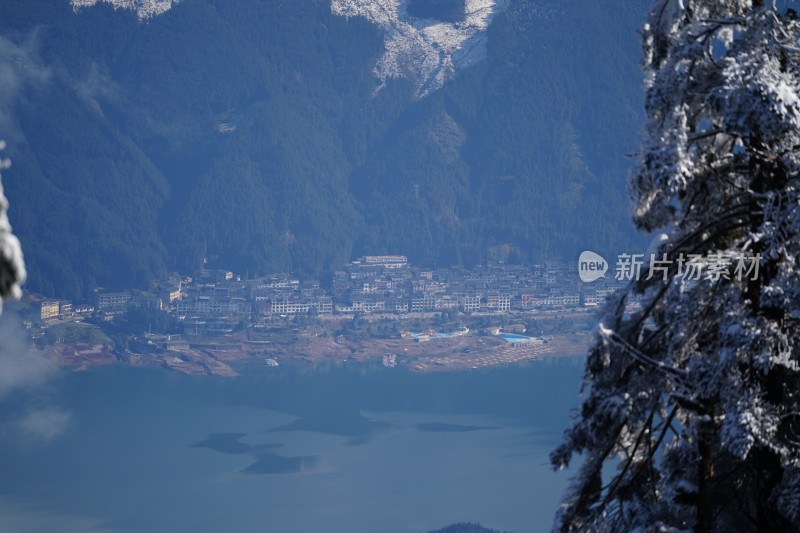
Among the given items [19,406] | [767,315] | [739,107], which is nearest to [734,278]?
[767,315]

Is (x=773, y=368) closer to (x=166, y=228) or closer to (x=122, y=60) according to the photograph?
(x=166, y=228)

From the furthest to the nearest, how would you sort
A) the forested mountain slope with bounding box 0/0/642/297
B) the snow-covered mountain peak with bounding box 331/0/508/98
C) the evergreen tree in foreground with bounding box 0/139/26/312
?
1. the snow-covered mountain peak with bounding box 331/0/508/98
2. the forested mountain slope with bounding box 0/0/642/297
3. the evergreen tree in foreground with bounding box 0/139/26/312

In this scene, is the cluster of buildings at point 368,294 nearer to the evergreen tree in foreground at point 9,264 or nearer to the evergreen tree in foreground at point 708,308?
the evergreen tree in foreground at point 708,308

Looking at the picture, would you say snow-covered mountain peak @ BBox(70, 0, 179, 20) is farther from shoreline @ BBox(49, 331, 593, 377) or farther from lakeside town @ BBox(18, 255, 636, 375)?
shoreline @ BBox(49, 331, 593, 377)

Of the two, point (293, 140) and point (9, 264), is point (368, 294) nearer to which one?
point (293, 140)

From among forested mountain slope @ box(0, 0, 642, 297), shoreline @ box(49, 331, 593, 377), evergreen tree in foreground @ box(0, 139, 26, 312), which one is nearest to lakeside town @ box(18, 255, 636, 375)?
shoreline @ box(49, 331, 593, 377)

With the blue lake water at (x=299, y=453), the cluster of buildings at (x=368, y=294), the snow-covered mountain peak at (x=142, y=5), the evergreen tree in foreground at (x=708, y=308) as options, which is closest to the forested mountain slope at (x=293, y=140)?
the snow-covered mountain peak at (x=142, y=5)

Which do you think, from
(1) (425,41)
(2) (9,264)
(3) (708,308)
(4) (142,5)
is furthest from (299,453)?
(4) (142,5)
